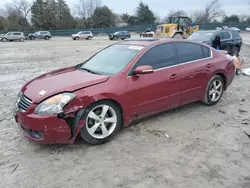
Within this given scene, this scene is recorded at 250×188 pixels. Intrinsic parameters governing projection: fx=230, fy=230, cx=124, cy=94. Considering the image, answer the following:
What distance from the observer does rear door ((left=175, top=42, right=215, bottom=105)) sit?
4.45 metres

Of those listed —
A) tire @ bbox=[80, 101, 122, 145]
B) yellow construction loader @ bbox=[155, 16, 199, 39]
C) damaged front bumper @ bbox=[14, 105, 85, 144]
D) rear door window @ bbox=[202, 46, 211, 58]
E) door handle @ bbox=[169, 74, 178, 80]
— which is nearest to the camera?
damaged front bumper @ bbox=[14, 105, 85, 144]

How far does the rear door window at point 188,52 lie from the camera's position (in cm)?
449

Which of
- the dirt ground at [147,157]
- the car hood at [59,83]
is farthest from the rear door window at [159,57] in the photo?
the dirt ground at [147,157]

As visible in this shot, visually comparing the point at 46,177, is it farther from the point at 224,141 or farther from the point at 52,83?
the point at 224,141

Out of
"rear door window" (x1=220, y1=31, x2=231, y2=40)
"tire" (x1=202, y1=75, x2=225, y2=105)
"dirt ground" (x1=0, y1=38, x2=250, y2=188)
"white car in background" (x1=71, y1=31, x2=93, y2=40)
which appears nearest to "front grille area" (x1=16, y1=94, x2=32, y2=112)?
"dirt ground" (x1=0, y1=38, x2=250, y2=188)

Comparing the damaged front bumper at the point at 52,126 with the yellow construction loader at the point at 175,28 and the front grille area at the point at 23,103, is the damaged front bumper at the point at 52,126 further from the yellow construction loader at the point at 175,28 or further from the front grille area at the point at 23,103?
the yellow construction loader at the point at 175,28

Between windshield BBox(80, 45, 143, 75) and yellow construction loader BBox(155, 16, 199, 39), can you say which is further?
yellow construction loader BBox(155, 16, 199, 39)

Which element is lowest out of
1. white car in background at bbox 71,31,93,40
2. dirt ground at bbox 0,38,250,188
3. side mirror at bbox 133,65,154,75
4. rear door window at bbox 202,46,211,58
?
white car in background at bbox 71,31,93,40

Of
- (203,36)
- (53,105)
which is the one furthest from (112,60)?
(203,36)

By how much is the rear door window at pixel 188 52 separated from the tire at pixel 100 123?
1.73 meters

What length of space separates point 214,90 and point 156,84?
1794 millimetres

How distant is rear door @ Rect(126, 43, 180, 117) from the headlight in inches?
38.7

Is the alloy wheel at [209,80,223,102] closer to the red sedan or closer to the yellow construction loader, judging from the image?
the red sedan

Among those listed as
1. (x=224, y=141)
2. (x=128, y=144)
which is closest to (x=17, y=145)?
(x=128, y=144)
